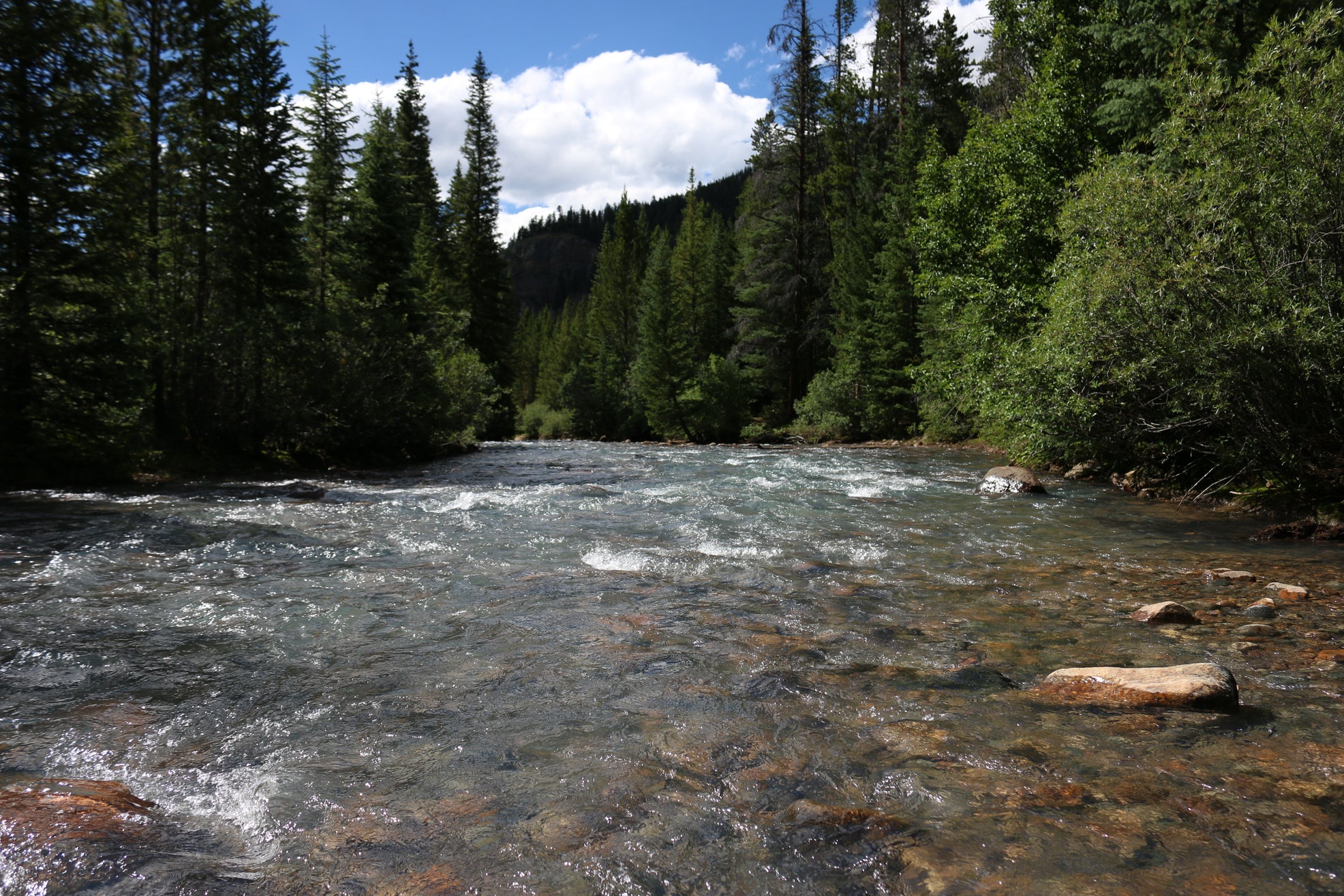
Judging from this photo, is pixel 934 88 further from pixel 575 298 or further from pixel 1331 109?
pixel 575 298

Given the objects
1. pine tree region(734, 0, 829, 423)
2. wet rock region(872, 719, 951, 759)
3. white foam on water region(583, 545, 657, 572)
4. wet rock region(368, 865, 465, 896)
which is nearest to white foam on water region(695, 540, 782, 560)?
white foam on water region(583, 545, 657, 572)

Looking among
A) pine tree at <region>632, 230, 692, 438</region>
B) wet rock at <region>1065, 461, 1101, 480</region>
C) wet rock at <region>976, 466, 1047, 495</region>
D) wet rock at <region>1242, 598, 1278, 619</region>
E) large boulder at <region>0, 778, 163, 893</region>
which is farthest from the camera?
pine tree at <region>632, 230, 692, 438</region>

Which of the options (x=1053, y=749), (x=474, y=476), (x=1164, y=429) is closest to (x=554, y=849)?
(x=1053, y=749)

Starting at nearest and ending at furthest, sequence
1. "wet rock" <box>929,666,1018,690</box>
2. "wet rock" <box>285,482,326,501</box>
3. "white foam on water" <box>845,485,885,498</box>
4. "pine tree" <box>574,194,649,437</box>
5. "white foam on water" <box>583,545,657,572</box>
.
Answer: "wet rock" <box>929,666,1018,690</box> → "white foam on water" <box>583,545,657,572</box> → "wet rock" <box>285,482,326,501</box> → "white foam on water" <box>845,485,885,498</box> → "pine tree" <box>574,194,649,437</box>

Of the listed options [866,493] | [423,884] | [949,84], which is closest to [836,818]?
[423,884]

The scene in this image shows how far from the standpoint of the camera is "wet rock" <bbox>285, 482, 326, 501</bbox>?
12289 millimetres

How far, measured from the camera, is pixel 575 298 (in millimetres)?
153000

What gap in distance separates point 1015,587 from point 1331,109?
289 inches

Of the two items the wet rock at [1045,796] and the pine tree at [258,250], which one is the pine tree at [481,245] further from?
the wet rock at [1045,796]

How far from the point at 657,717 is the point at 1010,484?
11253 mm

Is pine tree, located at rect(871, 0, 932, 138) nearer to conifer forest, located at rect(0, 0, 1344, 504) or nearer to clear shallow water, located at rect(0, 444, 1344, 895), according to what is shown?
conifer forest, located at rect(0, 0, 1344, 504)

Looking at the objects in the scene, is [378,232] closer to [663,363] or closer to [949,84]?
[663,363]

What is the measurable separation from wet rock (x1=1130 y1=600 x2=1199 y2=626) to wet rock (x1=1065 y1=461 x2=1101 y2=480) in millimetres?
10406

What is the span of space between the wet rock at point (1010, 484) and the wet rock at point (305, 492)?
12.1 m
